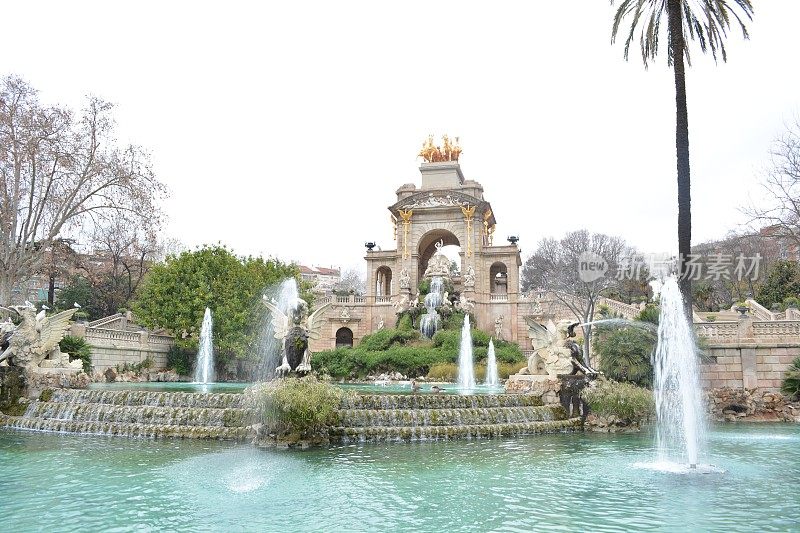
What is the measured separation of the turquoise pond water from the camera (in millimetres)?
6801

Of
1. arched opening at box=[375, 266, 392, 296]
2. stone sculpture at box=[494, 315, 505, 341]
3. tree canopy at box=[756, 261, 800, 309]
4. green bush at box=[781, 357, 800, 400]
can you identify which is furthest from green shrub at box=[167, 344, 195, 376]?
tree canopy at box=[756, 261, 800, 309]

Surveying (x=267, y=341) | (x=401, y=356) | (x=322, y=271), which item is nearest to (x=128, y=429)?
(x=267, y=341)

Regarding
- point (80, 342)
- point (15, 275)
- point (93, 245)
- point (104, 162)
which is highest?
point (104, 162)

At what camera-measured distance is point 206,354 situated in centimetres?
3178

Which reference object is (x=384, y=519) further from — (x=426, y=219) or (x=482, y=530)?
(x=426, y=219)

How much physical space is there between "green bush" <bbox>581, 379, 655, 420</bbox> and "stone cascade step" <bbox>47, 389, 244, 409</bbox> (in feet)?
29.1

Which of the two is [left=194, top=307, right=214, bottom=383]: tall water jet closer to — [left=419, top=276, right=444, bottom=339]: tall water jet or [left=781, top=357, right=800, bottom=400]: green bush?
[left=419, top=276, right=444, bottom=339]: tall water jet

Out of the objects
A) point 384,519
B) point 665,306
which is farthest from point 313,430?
point 665,306

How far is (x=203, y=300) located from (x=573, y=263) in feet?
105

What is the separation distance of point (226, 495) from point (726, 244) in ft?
164

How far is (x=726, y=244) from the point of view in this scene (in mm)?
48500

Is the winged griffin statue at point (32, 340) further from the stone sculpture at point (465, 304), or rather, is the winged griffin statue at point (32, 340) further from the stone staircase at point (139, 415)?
the stone sculpture at point (465, 304)

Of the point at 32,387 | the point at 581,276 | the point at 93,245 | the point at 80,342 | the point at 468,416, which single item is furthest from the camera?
the point at 581,276

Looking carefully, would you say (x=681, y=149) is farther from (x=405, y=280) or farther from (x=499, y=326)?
(x=405, y=280)
